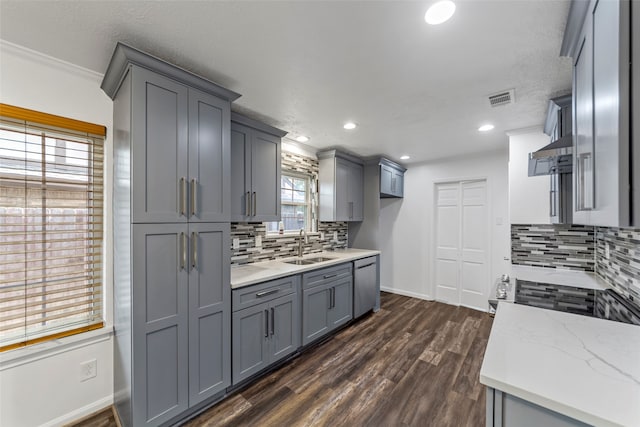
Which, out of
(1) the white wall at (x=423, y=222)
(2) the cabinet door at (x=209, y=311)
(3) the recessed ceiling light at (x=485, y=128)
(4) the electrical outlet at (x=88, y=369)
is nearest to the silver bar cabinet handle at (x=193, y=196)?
(2) the cabinet door at (x=209, y=311)

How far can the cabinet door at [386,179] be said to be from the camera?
164 inches

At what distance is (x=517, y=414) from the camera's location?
830 millimetres

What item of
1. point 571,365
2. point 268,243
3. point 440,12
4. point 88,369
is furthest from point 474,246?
point 88,369

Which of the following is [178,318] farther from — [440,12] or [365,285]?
A: [365,285]

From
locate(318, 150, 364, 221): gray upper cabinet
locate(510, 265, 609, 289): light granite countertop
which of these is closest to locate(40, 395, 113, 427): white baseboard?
locate(318, 150, 364, 221): gray upper cabinet

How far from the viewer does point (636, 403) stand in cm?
70

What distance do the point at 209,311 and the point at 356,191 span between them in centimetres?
290

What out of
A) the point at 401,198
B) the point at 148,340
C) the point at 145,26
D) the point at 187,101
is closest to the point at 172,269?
the point at 148,340

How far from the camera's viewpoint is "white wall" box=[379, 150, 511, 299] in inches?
151

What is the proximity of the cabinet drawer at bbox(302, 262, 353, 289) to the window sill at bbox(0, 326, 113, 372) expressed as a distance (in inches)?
63.8

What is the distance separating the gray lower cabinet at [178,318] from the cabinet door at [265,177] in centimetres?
73

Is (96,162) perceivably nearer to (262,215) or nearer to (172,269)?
(172,269)

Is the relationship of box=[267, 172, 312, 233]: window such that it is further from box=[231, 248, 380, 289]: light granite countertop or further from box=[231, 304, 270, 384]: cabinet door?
box=[231, 304, 270, 384]: cabinet door

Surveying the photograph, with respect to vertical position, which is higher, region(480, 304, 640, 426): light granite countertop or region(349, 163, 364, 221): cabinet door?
region(349, 163, 364, 221): cabinet door
